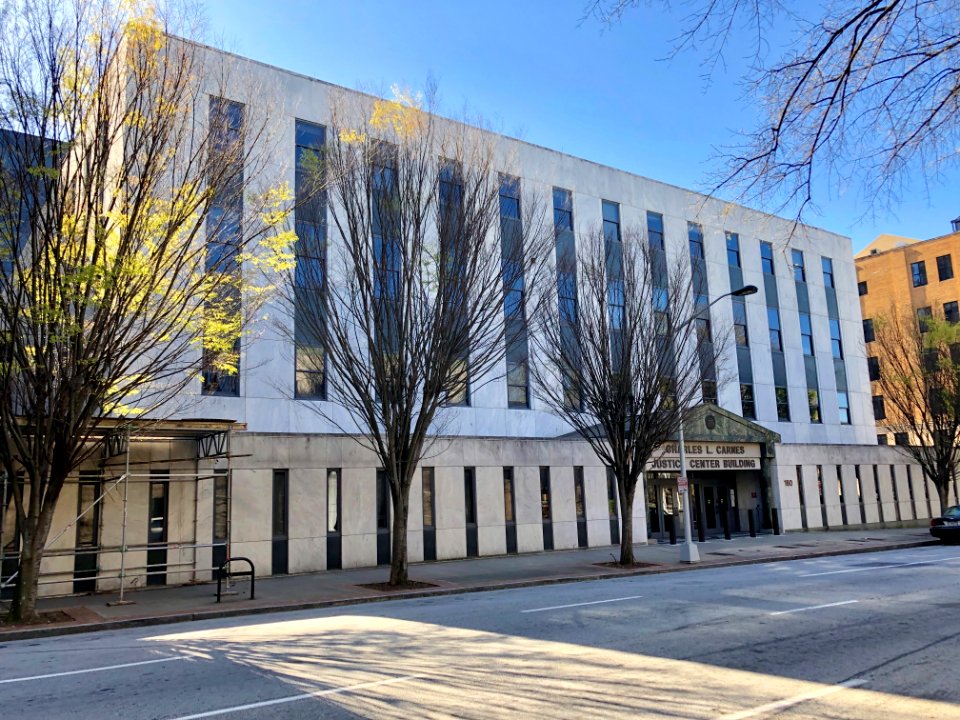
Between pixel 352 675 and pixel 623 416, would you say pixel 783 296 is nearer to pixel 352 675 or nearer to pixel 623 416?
pixel 623 416

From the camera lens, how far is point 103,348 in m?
12.6

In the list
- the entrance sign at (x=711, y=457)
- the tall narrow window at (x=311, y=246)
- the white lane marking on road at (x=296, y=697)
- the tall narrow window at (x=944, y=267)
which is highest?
the tall narrow window at (x=944, y=267)

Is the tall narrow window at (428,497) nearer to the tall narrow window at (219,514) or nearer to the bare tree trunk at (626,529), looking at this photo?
the bare tree trunk at (626,529)

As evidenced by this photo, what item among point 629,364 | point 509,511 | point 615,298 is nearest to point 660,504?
point 509,511

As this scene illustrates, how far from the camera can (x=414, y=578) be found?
57.4 feet

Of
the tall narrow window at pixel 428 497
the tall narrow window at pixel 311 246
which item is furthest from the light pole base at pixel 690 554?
the tall narrow window at pixel 311 246

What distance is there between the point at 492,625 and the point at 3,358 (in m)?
9.59

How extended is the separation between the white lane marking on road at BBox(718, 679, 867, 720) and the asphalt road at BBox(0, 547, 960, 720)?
0.03 metres

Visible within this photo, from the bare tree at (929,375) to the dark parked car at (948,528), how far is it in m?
5.22

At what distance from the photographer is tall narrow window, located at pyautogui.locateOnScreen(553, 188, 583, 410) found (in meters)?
20.7

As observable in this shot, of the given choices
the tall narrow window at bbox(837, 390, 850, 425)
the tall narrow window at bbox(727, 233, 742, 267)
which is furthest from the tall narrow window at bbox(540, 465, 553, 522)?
the tall narrow window at bbox(837, 390, 850, 425)

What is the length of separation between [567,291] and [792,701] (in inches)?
888

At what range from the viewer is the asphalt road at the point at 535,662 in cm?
626

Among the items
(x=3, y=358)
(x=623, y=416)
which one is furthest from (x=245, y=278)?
(x=623, y=416)
